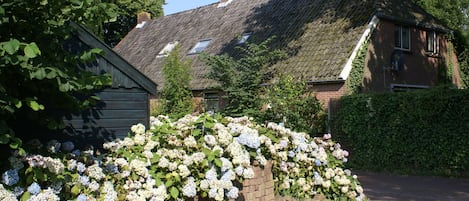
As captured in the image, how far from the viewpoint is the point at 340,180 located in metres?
8.19

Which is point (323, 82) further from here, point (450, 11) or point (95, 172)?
point (450, 11)

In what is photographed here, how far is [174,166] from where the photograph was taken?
19.0 feet

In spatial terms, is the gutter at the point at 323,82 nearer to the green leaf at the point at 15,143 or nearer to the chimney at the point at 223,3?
the chimney at the point at 223,3

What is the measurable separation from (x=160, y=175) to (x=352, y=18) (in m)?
14.0

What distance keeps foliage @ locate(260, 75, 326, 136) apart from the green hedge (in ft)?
3.84

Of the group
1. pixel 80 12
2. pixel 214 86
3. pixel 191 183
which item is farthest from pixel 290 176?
pixel 214 86

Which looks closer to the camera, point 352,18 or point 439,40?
point 352,18

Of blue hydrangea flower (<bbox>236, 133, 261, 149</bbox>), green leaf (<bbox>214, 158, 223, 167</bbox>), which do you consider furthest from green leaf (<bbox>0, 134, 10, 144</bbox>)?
blue hydrangea flower (<bbox>236, 133, 261, 149</bbox>)

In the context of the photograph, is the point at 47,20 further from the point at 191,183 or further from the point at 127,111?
the point at 127,111

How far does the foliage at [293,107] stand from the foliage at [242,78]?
0.44m

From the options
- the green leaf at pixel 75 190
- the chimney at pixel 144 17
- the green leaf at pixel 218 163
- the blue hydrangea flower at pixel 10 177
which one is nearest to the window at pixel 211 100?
the chimney at pixel 144 17

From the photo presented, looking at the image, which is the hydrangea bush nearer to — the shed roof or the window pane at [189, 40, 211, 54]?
the shed roof

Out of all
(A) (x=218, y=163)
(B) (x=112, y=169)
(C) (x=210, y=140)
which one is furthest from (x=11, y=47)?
(C) (x=210, y=140)

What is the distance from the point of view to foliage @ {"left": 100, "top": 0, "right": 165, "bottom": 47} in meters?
37.5
